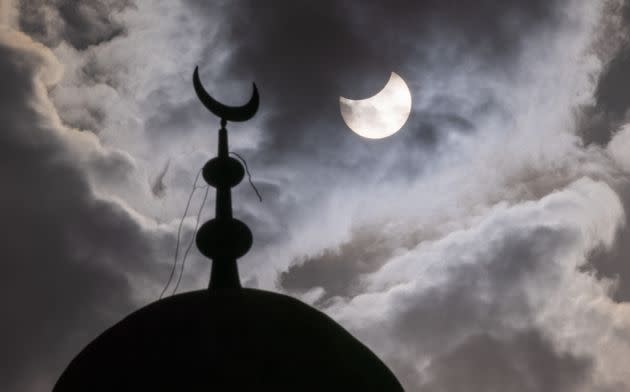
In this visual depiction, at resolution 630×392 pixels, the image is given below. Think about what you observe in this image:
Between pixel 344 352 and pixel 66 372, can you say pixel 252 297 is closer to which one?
pixel 344 352

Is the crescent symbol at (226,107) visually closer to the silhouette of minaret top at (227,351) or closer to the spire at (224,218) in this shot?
the spire at (224,218)

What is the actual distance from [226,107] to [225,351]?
4.38m

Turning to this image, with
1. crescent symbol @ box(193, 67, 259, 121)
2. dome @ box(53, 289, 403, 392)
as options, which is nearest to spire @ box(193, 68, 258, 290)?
crescent symbol @ box(193, 67, 259, 121)

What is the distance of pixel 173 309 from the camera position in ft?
28.7

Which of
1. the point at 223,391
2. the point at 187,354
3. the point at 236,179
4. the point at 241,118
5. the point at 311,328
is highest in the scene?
the point at 241,118

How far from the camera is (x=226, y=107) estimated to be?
36.8ft

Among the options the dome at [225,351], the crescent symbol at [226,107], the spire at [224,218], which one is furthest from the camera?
the crescent symbol at [226,107]

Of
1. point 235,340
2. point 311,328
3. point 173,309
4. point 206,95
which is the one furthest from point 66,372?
point 206,95

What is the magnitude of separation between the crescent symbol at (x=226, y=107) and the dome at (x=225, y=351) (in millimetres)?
3099

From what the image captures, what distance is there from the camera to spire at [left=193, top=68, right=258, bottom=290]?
10.3m

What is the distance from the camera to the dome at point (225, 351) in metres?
7.80

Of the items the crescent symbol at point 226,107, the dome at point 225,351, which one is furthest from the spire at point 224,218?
the dome at point 225,351

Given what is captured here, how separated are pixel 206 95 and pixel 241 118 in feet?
2.01

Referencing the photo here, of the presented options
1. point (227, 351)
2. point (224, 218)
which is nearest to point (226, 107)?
point (224, 218)
